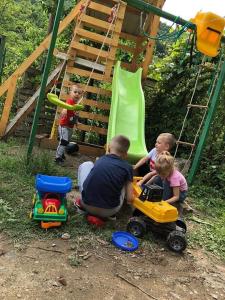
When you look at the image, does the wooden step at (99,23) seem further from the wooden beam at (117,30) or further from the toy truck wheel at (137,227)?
the toy truck wheel at (137,227)

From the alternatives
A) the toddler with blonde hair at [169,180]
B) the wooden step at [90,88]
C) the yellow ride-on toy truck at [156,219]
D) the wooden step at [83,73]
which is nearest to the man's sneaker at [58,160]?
the wooden step at [90,88]

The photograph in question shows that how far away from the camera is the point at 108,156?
4.20 meters

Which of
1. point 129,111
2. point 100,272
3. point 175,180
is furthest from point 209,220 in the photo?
point 129,111

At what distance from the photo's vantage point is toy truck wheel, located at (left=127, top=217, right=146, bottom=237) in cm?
410

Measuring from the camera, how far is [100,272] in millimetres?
3330

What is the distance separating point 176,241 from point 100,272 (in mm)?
1036

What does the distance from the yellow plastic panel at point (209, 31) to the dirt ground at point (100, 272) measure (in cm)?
329

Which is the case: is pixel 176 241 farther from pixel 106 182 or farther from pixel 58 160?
pixel 58 160

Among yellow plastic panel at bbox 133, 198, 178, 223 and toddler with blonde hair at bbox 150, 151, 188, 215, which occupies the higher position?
toddler with blonde hair at bbox 150, 151, 188, 215

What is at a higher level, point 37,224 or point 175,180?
point 175,180

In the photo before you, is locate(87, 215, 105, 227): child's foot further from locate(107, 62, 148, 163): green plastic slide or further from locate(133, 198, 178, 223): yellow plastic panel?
locate(107, 62, 148, 163): green plastic slide

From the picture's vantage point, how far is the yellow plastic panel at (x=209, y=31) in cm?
561

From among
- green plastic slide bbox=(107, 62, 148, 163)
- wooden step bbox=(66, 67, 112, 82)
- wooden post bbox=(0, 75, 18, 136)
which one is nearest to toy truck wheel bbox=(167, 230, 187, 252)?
green plastic slide bbox=(107, 62, 148, 163)

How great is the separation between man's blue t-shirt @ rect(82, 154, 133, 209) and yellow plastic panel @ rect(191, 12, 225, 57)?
2.76 m
